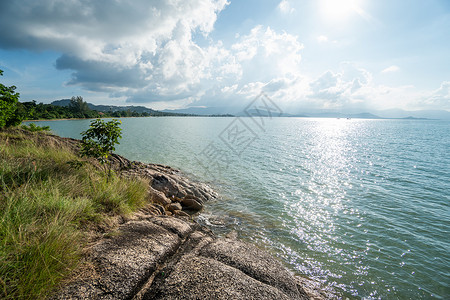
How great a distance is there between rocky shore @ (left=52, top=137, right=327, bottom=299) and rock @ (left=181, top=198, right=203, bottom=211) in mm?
6208

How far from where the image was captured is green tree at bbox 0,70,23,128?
599 inches

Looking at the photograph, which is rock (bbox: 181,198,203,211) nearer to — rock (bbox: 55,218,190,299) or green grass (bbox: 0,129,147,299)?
green grass (bbox: 0,129,147,299)

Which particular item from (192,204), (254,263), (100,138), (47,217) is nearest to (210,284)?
(254,263)

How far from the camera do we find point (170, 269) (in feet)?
14.8

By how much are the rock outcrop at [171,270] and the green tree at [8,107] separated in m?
17.5

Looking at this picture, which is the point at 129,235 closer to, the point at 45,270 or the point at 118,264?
the point at 118,264

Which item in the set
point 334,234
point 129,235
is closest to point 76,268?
point 129,235

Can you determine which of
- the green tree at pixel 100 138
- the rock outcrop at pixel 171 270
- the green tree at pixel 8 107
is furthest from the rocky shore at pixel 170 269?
the green tree at pixel 8 107

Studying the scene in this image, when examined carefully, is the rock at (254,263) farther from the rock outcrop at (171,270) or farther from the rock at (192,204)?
the rock at (192,204)

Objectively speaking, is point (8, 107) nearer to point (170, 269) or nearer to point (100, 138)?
point (100, 138)

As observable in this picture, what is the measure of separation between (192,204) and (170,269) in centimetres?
853

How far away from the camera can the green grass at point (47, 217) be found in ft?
10.7

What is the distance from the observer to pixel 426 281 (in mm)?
7602

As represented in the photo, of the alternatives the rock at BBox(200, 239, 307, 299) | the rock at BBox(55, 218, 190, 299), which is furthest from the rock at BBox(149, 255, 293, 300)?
the rock at BBox(55, 218, 190, 299)
